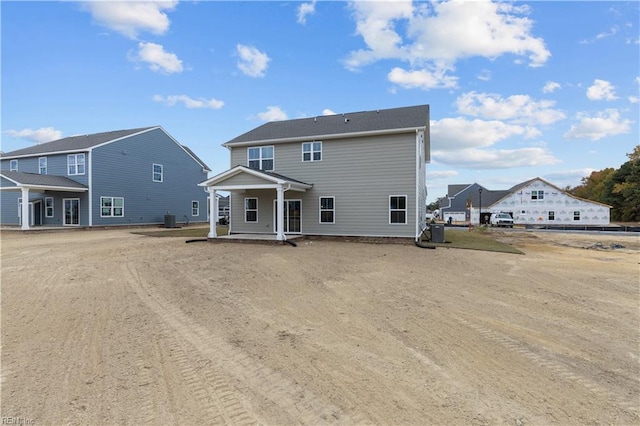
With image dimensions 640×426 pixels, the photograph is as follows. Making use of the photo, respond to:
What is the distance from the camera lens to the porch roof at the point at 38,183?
21.5 m

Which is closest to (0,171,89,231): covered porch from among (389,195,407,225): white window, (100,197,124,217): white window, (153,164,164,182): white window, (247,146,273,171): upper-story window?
(100,197,124,217): white window

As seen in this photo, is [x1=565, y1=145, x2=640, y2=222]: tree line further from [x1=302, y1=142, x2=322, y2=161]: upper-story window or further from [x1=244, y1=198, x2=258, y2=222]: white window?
[x1=244, y1=198, x2=258, y2=222]: white window

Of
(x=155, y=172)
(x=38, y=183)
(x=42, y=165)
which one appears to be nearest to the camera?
(x=38, y=183)

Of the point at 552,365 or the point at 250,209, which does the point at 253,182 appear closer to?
the point at 250,209

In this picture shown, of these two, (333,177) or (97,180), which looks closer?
(333,177)

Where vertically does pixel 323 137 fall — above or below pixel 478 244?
above

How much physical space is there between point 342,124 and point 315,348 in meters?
15.7

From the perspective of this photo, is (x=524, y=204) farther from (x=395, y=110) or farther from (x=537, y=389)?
(x=537, y=389)

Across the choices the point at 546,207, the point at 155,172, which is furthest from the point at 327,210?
the point at 546,207

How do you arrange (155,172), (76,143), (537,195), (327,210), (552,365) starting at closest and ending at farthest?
1. (552,365)
2. (327,210)
3. (76,143)
4. (155,172)
5. (537,195)

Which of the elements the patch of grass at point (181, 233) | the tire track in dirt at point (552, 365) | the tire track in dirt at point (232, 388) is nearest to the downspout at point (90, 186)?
the patch of grass at point (181, 233)

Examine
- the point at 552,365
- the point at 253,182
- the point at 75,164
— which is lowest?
the point at 552,365

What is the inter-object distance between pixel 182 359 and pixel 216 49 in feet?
56.0

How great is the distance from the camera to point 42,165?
2667 cm
